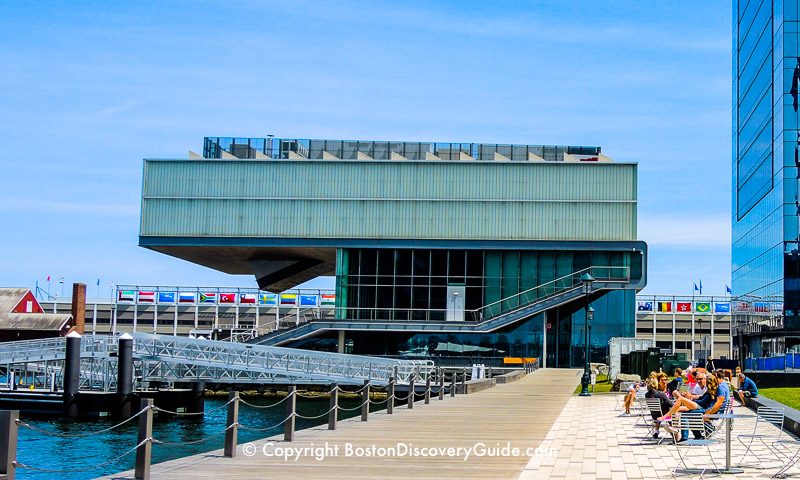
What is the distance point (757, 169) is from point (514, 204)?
31.0 meters

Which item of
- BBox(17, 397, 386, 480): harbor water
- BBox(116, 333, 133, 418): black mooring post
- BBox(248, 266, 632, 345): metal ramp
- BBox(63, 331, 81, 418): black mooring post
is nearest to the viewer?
BBox(17, 397, 386, 480): harbor water

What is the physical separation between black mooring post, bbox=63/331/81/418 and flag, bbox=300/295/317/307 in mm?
81606

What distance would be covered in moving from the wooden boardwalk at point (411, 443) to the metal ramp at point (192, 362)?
15.9 metres

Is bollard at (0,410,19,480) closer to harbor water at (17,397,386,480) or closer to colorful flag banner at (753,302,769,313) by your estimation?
harbor water at (17,397,386,480)

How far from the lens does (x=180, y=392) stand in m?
50.0

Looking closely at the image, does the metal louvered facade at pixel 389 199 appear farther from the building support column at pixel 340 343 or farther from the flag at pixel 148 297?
the flag at pixel 148 297

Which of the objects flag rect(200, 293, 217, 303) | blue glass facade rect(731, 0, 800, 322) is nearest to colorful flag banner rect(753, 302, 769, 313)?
blue glass facade rect(731, 0, 800, 322)

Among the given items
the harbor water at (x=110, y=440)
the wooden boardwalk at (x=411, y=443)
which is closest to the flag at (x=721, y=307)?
the harbor water at (x=110, y=440)

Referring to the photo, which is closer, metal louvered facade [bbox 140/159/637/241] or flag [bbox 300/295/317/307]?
metal louvered facade [bbox 140/159/637/241]

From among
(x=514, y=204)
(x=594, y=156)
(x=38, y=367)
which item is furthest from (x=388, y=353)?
(x=38, y=367)

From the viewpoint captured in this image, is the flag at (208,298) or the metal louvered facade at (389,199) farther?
the flag at (208,298)

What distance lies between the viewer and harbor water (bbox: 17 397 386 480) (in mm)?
29625

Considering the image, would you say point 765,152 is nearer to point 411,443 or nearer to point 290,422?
→ point 411,443

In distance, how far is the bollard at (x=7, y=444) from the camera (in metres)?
13.6
